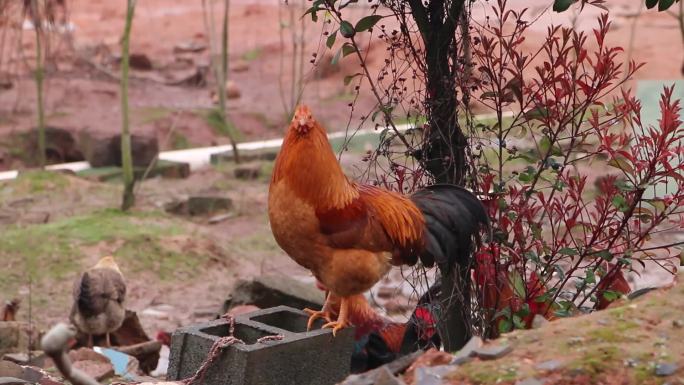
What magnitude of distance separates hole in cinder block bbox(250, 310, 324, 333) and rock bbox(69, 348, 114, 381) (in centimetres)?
155

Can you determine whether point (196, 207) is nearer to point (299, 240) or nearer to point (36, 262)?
point (36, 262)

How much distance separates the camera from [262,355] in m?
4.43

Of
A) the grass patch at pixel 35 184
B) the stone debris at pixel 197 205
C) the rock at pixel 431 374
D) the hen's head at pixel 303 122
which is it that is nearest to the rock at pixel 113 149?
the grass patch at pixel 35 184

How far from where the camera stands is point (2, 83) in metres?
17.4

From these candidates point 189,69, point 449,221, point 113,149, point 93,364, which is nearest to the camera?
point 449,221

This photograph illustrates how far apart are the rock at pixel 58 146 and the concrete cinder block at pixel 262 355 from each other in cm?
1022

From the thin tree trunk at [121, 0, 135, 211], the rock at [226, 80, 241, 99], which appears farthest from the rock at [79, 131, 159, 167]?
the rock at [226, 80, 241, 99]

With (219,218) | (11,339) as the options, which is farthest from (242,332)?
(219,218)

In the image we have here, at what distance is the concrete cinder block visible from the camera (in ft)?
14.6

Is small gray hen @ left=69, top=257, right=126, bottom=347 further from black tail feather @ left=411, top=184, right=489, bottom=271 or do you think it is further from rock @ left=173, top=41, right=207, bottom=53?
rock @ left=173, top=41, right=207, bottom=53

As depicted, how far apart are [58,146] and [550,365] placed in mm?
12116

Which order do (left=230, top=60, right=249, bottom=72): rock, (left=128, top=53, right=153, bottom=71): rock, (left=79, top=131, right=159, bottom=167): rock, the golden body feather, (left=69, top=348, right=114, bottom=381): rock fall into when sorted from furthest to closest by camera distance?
1. (left=230, top=60, right=249, bottom=72): rock
2. (left=128, top=53, right=153, bottom=71): rock
3. (left=79, top=131, right=159, bottom=167): rock
4. (left=69, top=348, right=114, bottom=381): rock
5. the golden body feather

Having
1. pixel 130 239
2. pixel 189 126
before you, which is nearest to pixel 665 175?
pixel 130 239

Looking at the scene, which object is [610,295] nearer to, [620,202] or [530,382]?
[620,202]
